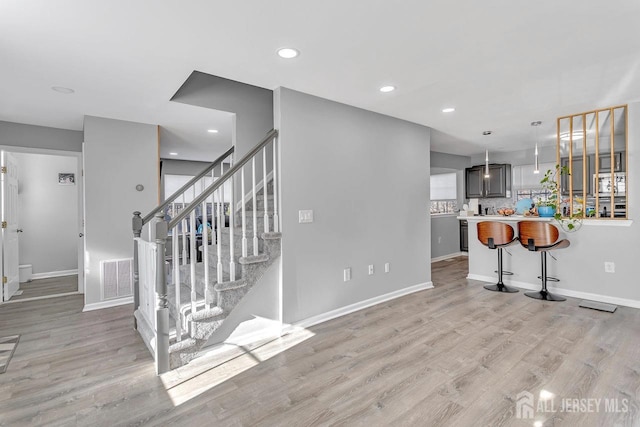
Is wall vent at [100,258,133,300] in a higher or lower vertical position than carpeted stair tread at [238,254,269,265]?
lower

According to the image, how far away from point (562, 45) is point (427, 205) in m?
2.64

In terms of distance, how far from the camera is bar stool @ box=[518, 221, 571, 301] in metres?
4.02

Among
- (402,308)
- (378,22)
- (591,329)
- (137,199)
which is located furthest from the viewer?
(137,199)

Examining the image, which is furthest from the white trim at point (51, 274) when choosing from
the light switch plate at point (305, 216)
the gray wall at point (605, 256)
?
the gray wall at point (605, 256)

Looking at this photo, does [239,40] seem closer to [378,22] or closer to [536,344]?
[378,22]

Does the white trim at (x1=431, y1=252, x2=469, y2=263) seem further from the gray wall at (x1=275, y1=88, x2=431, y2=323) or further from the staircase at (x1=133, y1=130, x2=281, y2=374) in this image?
the staircase at (x1=133, y1=130, x2=281, y2=374)

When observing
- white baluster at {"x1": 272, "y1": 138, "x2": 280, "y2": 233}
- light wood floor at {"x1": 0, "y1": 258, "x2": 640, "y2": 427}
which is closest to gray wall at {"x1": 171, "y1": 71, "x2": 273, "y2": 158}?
white baluster at {"x1": 272, "y1": 138, "x2": 280, "y2": 233}

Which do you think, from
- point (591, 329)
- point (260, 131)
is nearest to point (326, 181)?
point (260, 131)

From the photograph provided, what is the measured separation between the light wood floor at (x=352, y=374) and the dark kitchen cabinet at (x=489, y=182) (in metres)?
4.09

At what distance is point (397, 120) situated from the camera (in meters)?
4.37

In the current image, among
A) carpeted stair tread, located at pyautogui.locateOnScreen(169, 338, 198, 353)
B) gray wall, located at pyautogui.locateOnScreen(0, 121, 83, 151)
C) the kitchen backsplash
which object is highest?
gray wall, located at pyautogui.locateOnScreen(0, 121, 83, 151)

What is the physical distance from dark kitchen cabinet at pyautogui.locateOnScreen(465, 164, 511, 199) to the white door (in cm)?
867

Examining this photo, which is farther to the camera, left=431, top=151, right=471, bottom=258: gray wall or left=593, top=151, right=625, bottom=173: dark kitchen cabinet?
left=431, top=151, right=471, bottom=258: gray wall

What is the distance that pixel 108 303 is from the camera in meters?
4.16
